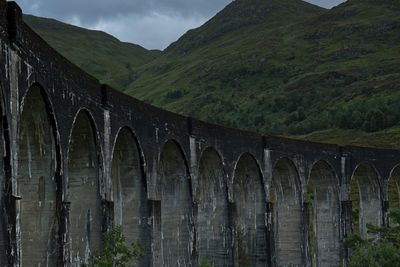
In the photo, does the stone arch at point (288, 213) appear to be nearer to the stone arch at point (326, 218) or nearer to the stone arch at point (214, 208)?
the stone arch at point (326, 218)

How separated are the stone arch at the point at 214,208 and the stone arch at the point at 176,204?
104 inches

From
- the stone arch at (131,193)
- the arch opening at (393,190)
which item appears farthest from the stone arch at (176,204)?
the arch opening at (393,190)

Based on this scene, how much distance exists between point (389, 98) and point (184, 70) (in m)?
60.0

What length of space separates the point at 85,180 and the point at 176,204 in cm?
660

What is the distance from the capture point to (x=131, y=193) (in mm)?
20203

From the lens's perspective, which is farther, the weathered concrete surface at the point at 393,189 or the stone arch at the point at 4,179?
the weathered concrete surface at the point at 393,189

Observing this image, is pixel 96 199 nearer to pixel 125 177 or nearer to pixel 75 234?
pixel 75 234

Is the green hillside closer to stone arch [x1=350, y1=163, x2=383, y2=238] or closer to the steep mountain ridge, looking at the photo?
the steep mountain ridge

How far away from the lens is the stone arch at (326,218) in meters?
33.9

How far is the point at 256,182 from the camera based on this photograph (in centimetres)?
2858

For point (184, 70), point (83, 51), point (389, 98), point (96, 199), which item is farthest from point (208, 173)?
point (83, 51)

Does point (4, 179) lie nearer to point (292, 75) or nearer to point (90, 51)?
point (292, 75)

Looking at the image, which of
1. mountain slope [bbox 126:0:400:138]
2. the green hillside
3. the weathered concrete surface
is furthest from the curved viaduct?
mountain slope [bbox 126:0:400:138]

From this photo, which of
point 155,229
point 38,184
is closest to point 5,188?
point 38,184
